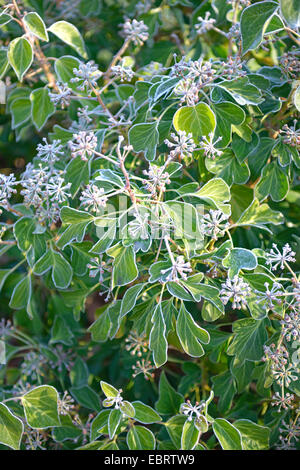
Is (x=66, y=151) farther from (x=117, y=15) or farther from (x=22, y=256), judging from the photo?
(x=117, y=15)

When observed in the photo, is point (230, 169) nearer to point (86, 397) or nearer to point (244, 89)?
point (244, 89)

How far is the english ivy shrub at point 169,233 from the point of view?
3.05ft

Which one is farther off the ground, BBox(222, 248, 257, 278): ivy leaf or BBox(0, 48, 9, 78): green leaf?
BBox(0, 48, 9, 78): green leaf

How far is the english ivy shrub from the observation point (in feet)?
3.05

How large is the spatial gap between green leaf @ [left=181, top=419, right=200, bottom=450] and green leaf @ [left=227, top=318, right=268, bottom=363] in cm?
16


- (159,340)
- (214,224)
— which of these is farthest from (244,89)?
(159,340)

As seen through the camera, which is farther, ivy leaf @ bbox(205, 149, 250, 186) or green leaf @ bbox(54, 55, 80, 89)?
green leaf @ bbox(54, 55, 80, 89)

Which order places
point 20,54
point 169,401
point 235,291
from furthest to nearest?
point 169,401
point 20,54
point 235,291

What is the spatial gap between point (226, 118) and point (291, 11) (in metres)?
0.23

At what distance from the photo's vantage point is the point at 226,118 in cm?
104

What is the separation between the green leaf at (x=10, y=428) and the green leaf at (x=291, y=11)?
0.89m

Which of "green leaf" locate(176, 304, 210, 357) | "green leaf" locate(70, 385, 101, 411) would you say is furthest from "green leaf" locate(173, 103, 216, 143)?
"green leaf" locate(70, 385, 101, 411)

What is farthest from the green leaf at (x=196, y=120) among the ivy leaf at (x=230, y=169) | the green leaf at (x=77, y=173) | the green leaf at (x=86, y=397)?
the green leaf at (x=86, y=397)

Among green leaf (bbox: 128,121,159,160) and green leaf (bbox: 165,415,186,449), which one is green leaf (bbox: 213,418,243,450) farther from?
green leaf (bbox: 128,121,159,160)
